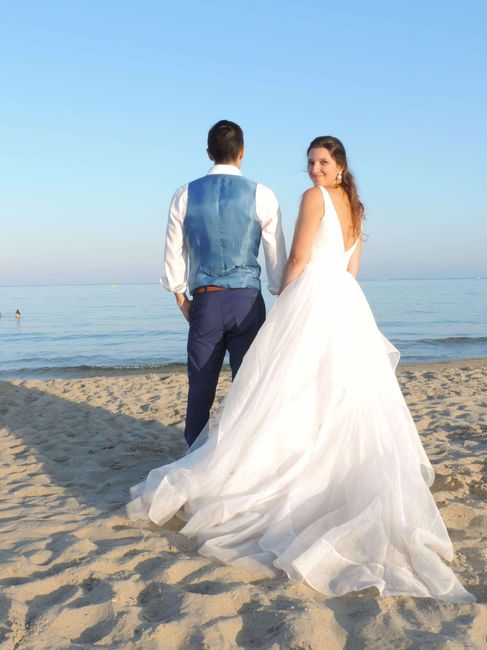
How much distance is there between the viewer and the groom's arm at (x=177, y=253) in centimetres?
382

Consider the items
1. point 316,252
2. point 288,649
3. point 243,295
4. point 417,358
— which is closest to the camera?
point 288,649

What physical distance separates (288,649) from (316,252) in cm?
213

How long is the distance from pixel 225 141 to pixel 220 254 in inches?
28.2

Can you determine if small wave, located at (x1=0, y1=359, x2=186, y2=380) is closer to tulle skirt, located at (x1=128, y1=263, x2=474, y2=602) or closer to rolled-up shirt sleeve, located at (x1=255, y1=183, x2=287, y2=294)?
rolled-up shirt sleeve, located at (x1=255, y1=183, x2=287, y2=294)

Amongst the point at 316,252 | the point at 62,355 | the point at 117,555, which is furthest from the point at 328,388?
the point at 62,355

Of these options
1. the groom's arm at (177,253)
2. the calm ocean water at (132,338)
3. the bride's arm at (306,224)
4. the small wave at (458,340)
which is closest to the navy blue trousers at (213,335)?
the groom's arm at (177,253)

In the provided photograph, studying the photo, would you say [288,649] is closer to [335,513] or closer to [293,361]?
[335,513]

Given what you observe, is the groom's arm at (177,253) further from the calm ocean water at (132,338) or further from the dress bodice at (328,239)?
the calm ocean water at (132,338)

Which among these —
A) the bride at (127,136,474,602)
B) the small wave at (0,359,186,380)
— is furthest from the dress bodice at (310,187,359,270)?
the small wave at (0,359,186,380)

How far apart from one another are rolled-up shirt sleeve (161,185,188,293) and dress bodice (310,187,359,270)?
90 centimetres

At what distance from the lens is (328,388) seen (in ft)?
11.0

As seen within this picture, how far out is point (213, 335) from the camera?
3943 millimetres

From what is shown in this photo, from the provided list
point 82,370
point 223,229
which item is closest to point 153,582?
point 223,229

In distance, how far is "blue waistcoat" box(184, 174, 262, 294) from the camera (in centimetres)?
370
